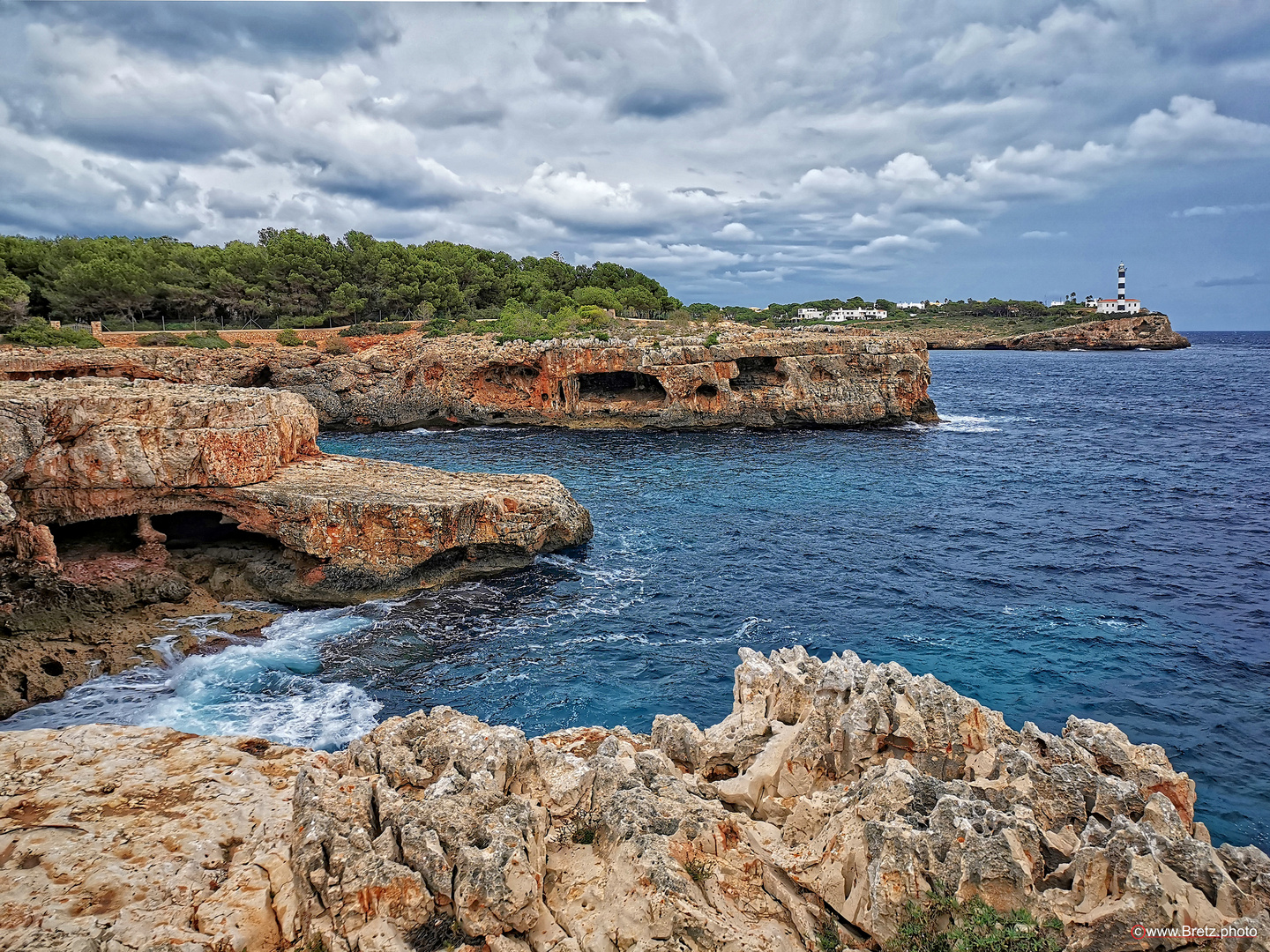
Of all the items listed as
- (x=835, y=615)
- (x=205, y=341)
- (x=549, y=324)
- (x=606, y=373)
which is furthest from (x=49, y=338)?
(x=835, y=615)

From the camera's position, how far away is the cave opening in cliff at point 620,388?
6084 centimetres

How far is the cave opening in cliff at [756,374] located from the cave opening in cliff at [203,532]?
40751mm

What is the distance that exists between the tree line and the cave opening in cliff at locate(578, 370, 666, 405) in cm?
2328

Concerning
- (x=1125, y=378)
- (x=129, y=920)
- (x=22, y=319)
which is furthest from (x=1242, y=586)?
(x=1125, y=378)

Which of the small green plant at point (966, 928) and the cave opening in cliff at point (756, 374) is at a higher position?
the cave opening in cliff at point (756, 374)

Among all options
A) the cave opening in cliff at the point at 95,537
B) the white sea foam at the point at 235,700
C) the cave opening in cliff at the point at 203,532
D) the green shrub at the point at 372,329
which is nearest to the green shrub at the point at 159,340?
the green shrub at the point at 372,329

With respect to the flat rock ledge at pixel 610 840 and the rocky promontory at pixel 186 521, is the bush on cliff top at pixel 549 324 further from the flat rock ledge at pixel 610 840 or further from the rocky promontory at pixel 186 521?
the flat rock ledge at pixel 610 840

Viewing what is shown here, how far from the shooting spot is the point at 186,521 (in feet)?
86.7

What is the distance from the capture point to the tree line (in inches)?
2643

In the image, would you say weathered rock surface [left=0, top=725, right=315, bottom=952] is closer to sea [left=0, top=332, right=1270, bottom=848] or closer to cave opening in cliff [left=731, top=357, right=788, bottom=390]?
sea [left=0, top=332, right=1270, bottom=848]

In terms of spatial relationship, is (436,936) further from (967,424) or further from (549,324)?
(549,324)

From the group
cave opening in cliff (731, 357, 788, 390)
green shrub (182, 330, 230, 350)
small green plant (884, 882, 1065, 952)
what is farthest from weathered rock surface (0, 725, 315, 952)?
green shrub (182, 330, 230, 350)

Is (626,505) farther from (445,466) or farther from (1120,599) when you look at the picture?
(1120,599)

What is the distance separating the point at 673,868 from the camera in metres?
8.18
